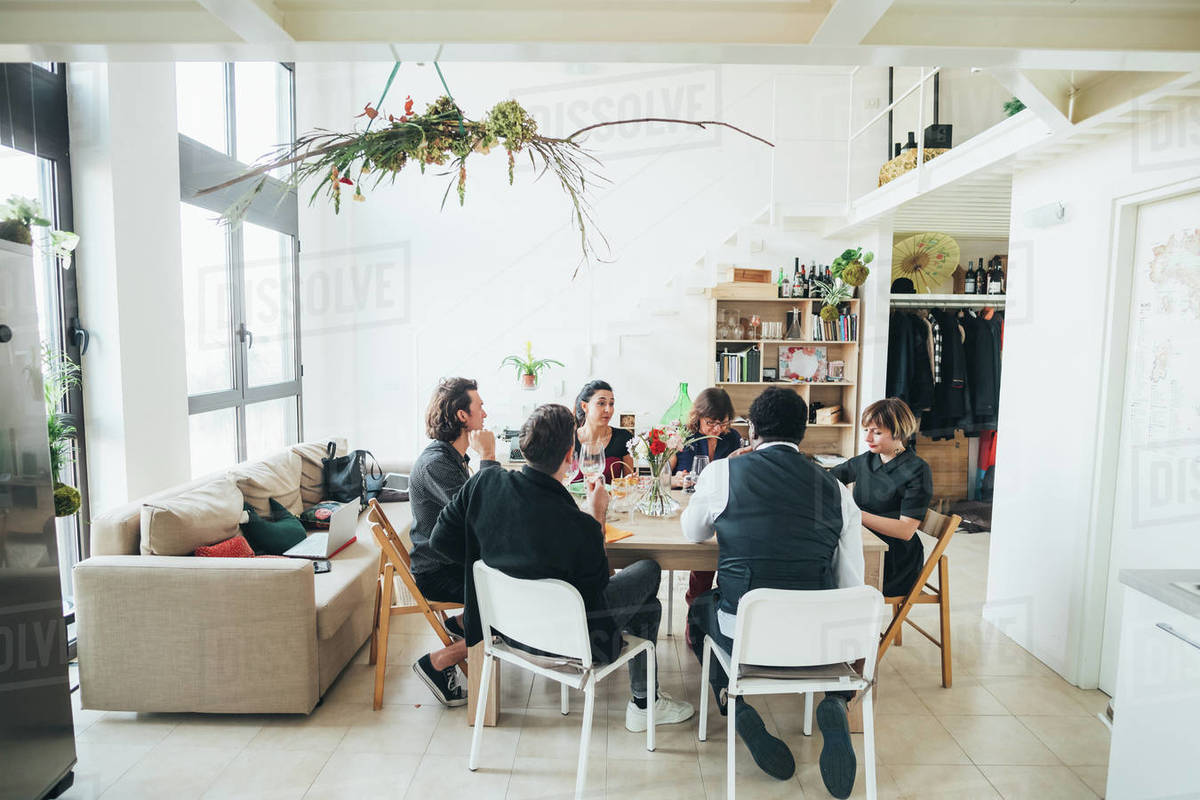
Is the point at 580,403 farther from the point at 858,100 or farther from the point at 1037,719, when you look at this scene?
the point at 858,100

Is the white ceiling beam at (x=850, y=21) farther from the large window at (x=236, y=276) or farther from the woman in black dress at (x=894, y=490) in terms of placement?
the large window at (x=236, y=276)

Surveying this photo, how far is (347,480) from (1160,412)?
422cm

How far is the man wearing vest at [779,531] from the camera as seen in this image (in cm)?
222

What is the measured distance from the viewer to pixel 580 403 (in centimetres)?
412

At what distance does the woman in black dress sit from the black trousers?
0.67 meters

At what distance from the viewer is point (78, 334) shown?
3373 mm

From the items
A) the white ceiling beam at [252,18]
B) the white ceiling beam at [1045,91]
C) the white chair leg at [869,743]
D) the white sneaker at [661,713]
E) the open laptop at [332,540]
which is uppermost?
the white ceiling beam at [1045,91]

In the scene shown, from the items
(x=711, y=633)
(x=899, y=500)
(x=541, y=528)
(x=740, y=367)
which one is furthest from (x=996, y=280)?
(x=541, y=528)

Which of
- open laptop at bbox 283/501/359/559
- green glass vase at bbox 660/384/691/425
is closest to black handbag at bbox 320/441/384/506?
open laptop at bbox 283/501/359/559

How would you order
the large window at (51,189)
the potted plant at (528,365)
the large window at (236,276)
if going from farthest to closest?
1. the potted plant at (528,365)
2. the large window at (236,276)
3. the large window at (51,189)

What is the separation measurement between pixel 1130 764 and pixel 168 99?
16.5 feet

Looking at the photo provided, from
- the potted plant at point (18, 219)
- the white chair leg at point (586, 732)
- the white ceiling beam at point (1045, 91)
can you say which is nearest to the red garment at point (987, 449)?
the white ceiling beam at point (1045, 91)

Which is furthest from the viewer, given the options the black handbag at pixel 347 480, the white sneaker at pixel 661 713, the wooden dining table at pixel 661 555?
the black handbag at pixel 347 480

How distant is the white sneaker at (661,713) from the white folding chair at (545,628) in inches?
16.4
